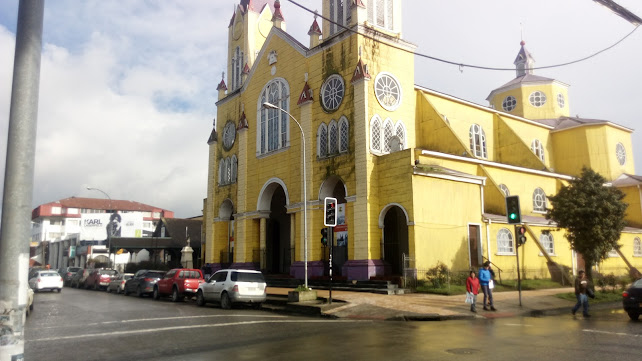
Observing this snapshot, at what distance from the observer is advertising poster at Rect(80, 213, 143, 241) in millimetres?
70938

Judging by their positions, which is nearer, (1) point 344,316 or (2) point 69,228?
(1) point 344,316

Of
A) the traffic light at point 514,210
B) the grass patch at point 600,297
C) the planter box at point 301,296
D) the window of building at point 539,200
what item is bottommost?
the grass patch at point 600,297

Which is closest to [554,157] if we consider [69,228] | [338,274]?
[338,274]

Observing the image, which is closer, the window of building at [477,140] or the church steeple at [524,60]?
the window of building at [477,140]

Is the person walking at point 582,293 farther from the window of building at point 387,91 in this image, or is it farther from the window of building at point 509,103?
the window of building at point 509,103

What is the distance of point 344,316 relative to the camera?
53.9 ft

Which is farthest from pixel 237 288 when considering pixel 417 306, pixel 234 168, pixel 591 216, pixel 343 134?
pixel 234 168

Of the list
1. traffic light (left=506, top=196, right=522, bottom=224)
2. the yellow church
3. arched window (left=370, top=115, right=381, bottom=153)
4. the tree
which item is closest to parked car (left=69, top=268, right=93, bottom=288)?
the yellow church

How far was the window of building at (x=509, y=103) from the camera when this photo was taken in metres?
43.9

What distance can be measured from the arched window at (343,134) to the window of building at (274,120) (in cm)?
487

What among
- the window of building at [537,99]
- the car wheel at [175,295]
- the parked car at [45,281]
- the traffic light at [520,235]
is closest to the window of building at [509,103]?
the window of building at [537,99]

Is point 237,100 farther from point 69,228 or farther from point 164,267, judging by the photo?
point 69,228

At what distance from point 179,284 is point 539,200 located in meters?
22.6

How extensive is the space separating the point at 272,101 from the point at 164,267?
23.0 meters
